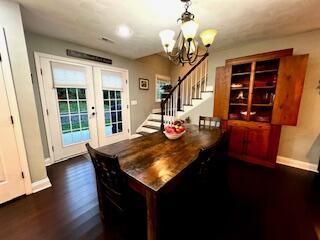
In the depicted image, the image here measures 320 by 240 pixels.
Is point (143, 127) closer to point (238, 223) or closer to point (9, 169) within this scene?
point (9, 169)

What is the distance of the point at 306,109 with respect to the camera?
245 centimetres

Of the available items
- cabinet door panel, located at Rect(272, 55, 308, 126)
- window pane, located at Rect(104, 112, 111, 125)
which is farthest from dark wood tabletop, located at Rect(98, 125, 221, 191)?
window pane, located at Rect(104, 112, 111, 125)

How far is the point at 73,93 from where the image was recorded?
9.79ft

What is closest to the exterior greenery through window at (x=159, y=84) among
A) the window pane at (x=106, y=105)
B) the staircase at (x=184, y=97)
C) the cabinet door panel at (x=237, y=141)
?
the staircase at (x=184, y=97)

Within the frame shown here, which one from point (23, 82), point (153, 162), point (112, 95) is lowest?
point (153, 162)

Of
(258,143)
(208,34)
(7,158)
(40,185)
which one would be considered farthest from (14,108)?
(258,143)

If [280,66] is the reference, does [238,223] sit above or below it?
below

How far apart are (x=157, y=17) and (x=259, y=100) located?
7.95 ft

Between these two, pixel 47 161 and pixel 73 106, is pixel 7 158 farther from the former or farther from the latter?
pixel 73 106

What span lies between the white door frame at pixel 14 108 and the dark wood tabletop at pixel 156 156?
1168mm

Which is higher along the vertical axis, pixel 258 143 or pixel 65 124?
pixel 65 124

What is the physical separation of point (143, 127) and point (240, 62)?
3054mm

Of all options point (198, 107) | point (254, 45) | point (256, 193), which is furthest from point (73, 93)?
point (254, 45)

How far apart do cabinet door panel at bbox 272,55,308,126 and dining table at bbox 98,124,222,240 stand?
1.37 meters
